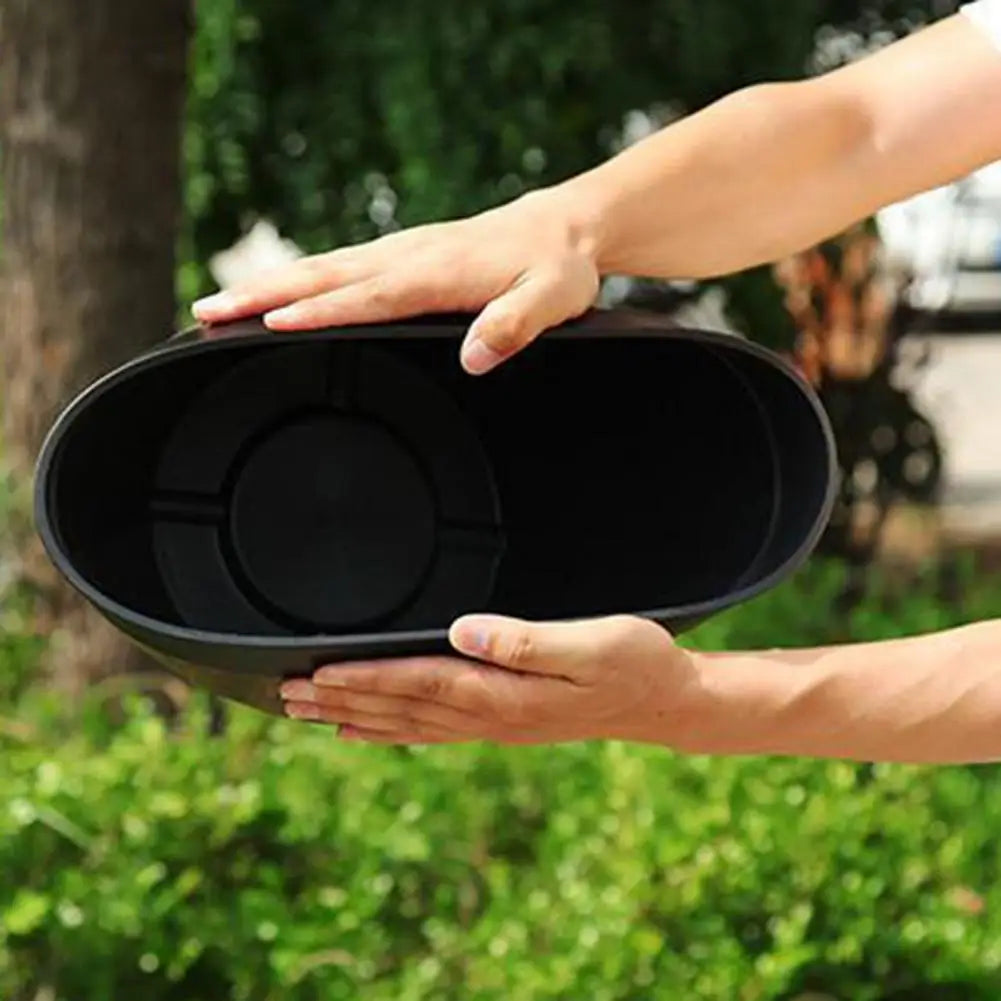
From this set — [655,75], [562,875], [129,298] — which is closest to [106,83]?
[129,298]

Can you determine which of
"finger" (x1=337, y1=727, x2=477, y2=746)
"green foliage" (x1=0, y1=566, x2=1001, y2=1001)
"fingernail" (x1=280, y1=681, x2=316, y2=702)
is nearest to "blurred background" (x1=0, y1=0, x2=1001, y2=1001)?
"green foliage" (x1=0, y1=566, x2=1001, y2=1001)

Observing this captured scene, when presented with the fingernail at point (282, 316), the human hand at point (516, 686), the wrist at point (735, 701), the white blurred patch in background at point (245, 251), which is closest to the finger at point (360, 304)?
the fingernail at point (282, 316)

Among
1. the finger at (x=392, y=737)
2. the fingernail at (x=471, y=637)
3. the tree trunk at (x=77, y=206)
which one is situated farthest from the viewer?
the tree trunk at (x=77, y=206)

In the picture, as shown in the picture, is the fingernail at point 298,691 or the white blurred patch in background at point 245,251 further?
the white blurred patch in background at point 245,251

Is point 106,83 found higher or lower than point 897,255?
higher

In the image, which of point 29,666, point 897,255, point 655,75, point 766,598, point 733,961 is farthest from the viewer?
point 897,255

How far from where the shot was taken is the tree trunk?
13.4ft

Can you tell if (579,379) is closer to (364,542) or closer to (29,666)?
(364,542)

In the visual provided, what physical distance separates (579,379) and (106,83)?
213 cm

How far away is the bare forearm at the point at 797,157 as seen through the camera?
6.97 ft

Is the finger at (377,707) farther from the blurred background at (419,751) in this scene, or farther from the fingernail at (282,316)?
the blurred background at (419,751)

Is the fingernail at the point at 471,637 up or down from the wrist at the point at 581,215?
down

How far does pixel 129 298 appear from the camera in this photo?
416cm

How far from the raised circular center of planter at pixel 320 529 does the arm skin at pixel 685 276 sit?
209 mm
